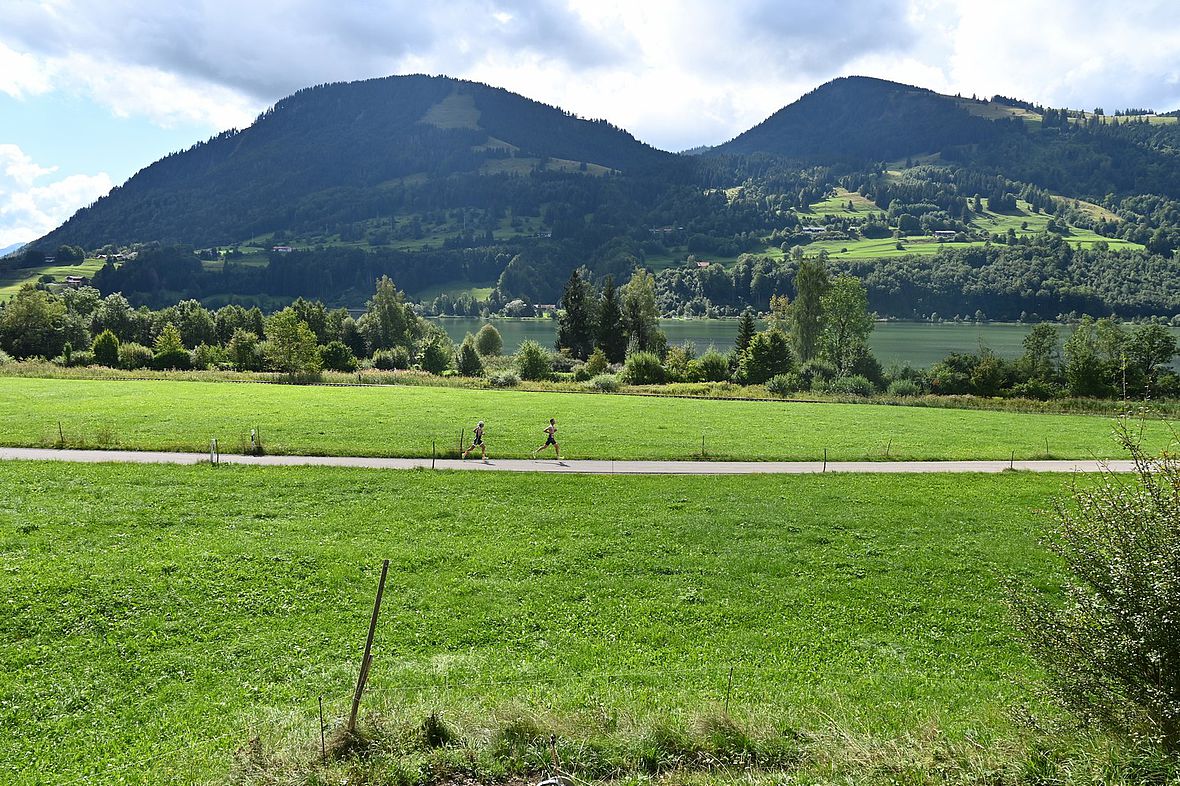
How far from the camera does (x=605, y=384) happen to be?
226ft

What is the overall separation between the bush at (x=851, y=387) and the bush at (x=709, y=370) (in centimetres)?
1278

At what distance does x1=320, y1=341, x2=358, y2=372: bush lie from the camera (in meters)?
84.9

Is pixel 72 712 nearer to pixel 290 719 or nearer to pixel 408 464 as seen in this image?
pixel 290 719

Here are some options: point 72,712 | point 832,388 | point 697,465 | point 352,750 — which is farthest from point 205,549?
point 832,388

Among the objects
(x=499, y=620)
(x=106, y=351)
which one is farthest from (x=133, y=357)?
(x=499, y=620)

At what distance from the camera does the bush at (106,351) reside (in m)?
81.4

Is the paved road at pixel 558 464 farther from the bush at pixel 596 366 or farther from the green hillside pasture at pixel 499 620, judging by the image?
the bush at pixel 596 366

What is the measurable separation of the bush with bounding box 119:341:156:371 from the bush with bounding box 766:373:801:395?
7485cm

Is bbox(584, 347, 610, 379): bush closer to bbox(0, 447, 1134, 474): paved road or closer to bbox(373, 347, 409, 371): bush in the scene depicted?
bbox(373, 347, 409, 371): bush

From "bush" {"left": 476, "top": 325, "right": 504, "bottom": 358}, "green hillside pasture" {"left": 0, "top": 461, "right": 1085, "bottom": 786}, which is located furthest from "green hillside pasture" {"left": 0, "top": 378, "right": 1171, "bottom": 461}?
"bush" {"left": 476, "top": 325, "right": 504, "bottom": 358}

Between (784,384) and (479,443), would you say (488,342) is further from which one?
(479,443)

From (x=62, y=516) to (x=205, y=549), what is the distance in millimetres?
5802

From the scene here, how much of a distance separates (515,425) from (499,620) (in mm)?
25280

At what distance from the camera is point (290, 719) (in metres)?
9.38
